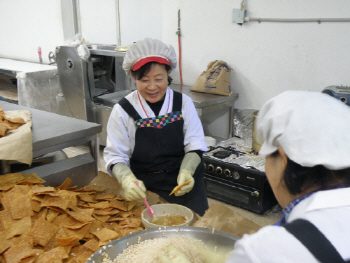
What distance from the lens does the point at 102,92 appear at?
4.13 m

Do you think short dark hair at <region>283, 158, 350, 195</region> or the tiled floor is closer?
short dark hair at <region>283, 158, 350, 195</region>

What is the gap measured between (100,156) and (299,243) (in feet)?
12.9

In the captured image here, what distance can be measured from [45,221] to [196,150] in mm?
797

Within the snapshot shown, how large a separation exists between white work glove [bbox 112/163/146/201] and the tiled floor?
121cm

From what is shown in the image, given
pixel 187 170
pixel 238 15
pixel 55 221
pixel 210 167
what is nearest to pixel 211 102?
pixel 210 167

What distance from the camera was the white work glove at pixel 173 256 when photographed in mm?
904

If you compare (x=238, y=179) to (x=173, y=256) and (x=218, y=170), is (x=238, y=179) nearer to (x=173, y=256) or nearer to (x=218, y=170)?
(x=218, y=170)

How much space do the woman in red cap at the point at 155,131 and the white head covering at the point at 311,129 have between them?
89 cm

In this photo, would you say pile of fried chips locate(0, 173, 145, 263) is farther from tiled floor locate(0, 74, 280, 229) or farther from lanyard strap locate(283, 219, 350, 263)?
tiled floor locate(0, 74, 280, 229)

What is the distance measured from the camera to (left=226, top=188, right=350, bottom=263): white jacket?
51 centimetres

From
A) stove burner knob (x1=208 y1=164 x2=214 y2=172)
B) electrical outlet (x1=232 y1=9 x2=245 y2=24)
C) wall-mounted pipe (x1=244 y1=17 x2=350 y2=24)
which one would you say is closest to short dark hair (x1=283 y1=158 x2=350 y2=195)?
stove burner knob (x1=208 y1=164 x2=214 y2=172)

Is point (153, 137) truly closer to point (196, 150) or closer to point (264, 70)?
point (196, 150)

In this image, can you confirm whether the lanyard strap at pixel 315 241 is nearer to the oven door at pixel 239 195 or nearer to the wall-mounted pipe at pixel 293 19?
the oven door at pixel 239 195

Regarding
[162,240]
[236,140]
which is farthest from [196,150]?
[236,140]
